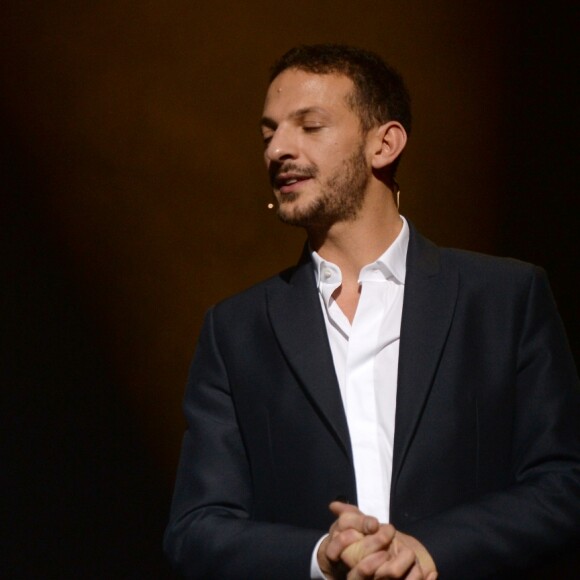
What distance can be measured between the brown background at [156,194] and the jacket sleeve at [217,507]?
29cm

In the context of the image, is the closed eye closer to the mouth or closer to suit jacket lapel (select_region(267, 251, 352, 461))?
the mouth

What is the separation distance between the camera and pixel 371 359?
1.72m

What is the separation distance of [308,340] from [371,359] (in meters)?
0.10

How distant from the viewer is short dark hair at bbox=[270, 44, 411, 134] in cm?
185

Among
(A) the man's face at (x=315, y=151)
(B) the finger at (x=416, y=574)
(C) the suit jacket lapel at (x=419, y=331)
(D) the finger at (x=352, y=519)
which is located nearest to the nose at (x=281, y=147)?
(A) the man's face at (x=315, y=151)

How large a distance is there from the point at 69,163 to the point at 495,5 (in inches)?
33.7

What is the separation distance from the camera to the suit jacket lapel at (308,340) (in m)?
1.66

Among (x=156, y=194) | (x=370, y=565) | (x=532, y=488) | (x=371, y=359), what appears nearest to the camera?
(x=370, y=565)

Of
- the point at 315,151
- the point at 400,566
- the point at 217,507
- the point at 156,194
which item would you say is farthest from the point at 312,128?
the point at 400,566

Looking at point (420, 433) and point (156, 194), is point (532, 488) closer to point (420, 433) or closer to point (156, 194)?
point (420, 433)

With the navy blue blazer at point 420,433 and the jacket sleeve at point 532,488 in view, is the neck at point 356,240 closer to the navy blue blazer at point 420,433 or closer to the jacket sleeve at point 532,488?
the navy blue blazer at point 420,433

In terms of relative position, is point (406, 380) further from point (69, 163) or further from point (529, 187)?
point (69, 163)

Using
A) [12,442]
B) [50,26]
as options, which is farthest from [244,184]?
[12,442]

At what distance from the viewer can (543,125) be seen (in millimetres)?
2115
